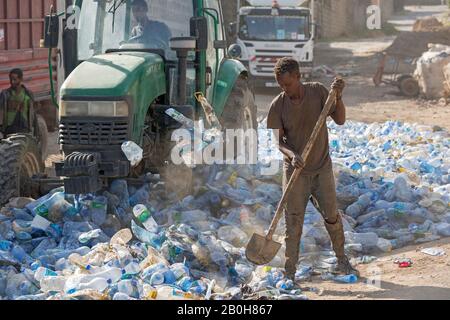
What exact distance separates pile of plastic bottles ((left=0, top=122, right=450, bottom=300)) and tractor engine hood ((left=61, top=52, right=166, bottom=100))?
37.2 inches

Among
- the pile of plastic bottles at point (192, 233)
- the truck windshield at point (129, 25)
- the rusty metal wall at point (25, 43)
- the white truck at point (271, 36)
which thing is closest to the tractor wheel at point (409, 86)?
the white truck at point (271, 36)

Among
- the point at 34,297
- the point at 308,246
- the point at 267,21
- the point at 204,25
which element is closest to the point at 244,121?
the point at 204,25

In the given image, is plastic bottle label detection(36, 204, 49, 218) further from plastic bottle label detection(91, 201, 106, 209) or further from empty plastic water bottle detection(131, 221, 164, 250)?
empty plastic water bottle detection(131, 221, 164, 250)

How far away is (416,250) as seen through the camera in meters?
7.79

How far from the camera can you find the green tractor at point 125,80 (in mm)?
7812

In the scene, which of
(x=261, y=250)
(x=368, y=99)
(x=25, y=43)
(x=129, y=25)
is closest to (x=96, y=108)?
(x=129, y=25)

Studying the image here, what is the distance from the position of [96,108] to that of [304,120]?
81.3 inches

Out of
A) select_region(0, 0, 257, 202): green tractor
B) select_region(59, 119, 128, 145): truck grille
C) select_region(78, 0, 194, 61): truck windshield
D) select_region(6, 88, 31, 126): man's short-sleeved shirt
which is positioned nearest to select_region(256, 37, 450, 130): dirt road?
select_region(6, 88, 31, 126): man's short-sleeved shirt

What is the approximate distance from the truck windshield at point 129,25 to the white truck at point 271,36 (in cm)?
1471

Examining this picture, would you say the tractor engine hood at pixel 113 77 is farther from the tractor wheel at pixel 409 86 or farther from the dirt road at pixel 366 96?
the tractor wheel at pixel 409 86

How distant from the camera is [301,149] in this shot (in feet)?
22.5

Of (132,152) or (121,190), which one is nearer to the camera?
(132,152)

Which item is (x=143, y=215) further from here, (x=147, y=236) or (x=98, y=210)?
(x=98, y=210)

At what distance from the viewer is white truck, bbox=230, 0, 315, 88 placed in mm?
23453
